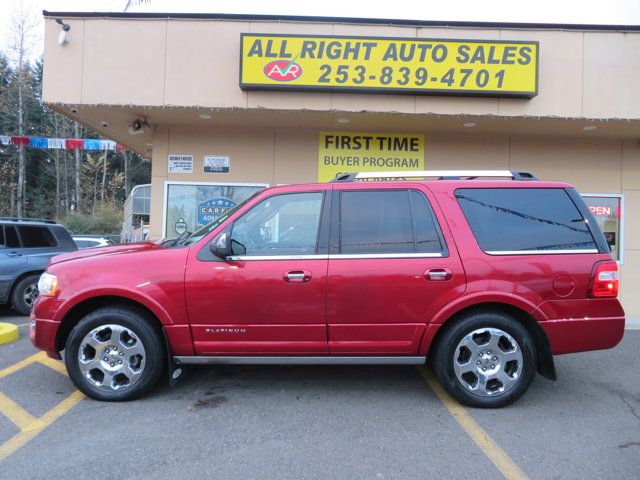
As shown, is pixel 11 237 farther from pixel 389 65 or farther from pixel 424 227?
pixel 424 227

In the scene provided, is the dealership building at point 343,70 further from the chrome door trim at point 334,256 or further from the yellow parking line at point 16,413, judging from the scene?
the yellow parking line at point 16,413

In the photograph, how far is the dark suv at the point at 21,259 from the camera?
25.9ft

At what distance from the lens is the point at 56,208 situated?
39.2m

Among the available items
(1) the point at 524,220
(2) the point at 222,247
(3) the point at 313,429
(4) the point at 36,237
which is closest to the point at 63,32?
(4) the point at 36,237

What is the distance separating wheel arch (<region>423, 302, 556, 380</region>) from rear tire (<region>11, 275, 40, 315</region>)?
6.93 meters

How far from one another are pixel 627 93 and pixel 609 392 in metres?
5.28

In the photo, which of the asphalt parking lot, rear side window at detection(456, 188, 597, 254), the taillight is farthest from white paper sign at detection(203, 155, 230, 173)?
the taillight

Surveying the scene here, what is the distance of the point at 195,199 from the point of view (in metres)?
8.94

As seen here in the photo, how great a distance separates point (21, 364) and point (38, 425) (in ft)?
6.03

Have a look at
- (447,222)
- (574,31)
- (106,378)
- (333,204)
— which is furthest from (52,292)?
(574,31)

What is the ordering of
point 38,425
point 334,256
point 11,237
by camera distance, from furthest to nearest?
1. point 11,237
2. point 334,256
3. point 38,425

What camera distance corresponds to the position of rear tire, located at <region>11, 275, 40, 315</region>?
7978 mm

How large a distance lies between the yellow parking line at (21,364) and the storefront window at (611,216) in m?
9.09

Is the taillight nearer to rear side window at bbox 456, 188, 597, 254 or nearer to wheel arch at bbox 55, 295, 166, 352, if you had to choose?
rear side window at bbox 456, 188, 597, 254
